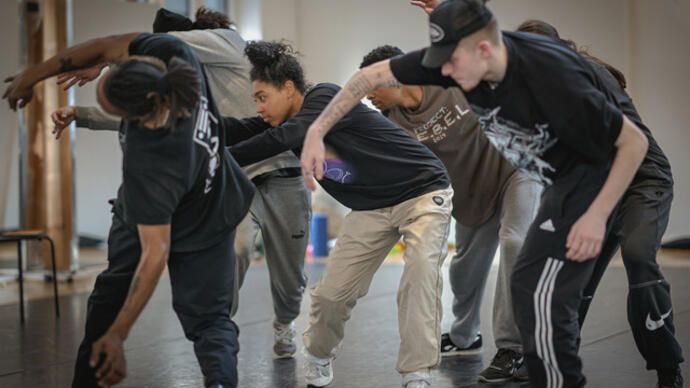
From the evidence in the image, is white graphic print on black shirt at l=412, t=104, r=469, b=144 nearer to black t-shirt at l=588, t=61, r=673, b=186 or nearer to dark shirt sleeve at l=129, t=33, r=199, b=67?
black t-shirt at l=588, t=61, r=673, b=186

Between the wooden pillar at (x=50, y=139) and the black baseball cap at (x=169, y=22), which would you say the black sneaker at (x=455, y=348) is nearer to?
the black baseball cap at (x=169, y=22)

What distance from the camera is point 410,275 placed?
2.95 m

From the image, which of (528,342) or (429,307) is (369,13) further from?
(528,342)

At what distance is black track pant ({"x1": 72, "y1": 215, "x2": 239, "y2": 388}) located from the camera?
7.86 ft

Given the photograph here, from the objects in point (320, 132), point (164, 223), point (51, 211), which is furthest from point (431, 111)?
point (51, 211)

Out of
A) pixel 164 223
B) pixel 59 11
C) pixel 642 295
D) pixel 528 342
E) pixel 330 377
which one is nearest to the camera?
pixel 164 223

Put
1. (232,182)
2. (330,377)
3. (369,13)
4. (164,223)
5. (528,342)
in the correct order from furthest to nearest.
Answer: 1. (369,13)
2. (330,377)
3. (232,182)
4. (528,342)
5. (164,223)

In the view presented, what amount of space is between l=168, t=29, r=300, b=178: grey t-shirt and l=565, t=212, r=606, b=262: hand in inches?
68.6

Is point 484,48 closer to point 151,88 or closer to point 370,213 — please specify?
point 151,88

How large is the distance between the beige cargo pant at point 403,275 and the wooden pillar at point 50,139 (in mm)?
4171

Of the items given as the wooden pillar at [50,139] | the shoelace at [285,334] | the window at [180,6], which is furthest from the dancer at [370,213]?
the window at [180,6]

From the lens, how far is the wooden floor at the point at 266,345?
337 cm

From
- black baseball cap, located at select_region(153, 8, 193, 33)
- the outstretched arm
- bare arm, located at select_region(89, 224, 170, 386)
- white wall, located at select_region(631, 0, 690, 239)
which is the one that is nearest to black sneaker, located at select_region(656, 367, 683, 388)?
bare arm, located at select_region(89, 224, 170, 386)

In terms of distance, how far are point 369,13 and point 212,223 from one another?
6826 millimetres
